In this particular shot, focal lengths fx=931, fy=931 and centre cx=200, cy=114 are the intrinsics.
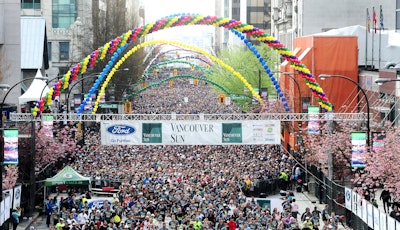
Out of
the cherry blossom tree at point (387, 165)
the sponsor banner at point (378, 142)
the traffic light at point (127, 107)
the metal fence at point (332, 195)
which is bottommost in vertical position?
the metal fence at point (332, 195)

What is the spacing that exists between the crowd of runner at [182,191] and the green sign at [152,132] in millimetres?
2041

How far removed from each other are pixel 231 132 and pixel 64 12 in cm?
7344

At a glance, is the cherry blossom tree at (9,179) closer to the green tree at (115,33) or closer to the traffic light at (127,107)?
the green tree at (115,33)

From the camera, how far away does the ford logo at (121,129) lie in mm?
45041

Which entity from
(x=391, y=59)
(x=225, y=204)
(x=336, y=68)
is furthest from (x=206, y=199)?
(x=391, y=59)

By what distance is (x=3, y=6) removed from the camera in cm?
7456

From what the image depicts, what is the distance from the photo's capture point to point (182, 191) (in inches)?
1626

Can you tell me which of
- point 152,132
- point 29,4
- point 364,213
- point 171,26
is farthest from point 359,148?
point 29,4

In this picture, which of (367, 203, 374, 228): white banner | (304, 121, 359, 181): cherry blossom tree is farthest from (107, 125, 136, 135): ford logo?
(367, 203, 374, 228): white banner

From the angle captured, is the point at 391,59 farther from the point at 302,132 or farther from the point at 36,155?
the point at 36,155

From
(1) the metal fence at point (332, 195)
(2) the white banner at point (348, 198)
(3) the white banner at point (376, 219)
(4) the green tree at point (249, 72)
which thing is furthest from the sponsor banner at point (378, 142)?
(4) the green tree at point (249, 72)

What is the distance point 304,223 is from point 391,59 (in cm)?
4798

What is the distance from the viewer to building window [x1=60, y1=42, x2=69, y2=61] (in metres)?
Answer: 111

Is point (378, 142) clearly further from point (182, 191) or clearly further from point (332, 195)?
point (182, 191)
